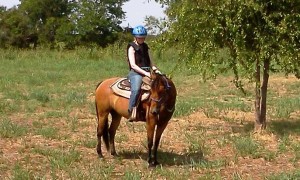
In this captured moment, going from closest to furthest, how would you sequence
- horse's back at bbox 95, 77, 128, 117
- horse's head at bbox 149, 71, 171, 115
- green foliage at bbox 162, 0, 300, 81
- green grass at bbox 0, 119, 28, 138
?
horse's head at bbox 149, 71, 171, 115, horse's back at bbox 95, 77, 128, 117, green foliage at bbox 162, 0, 300, 81, green grass at bbox 0, 119, 28, 138

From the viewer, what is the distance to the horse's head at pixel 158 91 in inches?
316

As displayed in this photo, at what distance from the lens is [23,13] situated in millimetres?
56250

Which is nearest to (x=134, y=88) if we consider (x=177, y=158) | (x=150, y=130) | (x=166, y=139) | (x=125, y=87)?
(x=125, y=87)

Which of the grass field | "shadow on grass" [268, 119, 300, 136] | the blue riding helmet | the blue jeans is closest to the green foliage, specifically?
the grass field

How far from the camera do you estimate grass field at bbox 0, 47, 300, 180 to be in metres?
8.09

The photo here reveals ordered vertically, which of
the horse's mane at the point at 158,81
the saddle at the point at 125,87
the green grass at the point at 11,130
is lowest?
the green grass at the point at 11,130

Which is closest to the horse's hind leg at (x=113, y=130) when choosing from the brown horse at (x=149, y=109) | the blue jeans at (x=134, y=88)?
the brown horse at (x=149, y=109)

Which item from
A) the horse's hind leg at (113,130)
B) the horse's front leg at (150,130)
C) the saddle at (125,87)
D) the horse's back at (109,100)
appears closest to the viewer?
the horse's front leg at (150,130)

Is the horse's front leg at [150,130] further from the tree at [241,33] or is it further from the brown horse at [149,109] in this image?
the tree at [241,33]

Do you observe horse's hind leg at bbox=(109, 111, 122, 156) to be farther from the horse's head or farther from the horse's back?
the horse's head

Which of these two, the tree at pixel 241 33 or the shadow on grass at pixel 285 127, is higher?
the tree at pixel 241 33

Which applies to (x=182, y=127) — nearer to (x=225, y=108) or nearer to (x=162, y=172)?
(x=225, y=108)

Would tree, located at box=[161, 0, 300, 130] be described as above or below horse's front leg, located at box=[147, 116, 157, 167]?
above

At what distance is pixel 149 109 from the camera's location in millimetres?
8234
